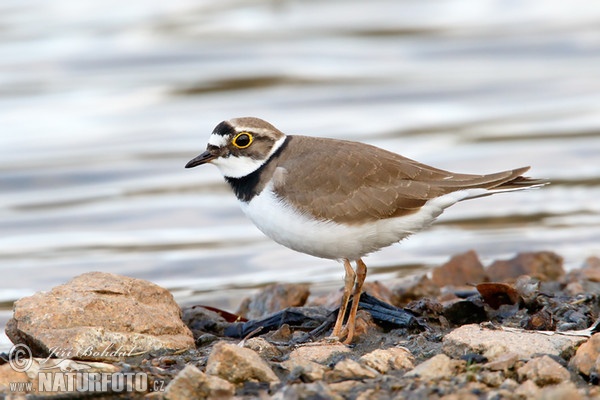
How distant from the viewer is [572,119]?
1461 cm

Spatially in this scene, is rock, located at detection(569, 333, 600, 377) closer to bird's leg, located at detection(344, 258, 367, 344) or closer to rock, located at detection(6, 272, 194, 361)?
bird's leg, located at detection(344, 258, 367, 344)

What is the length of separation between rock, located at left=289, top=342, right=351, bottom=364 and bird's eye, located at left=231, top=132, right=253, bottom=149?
1.60 meters

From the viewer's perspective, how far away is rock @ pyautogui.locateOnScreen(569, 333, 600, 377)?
5087 millimetres

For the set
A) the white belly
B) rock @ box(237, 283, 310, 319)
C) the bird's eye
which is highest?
the bird's eye

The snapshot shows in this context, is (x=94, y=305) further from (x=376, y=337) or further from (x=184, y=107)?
(x=184, y=107)

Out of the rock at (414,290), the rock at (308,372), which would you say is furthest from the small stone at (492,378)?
the rock at (414,290)

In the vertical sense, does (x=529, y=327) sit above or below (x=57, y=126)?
below

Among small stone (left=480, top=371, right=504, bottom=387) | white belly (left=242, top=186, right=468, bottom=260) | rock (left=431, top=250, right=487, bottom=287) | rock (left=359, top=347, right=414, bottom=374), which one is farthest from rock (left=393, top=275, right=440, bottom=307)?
small stone (left=480, top=371, right=504, bottom=387)

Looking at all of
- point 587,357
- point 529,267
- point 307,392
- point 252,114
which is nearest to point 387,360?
point 307,392

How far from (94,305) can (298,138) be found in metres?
1.82

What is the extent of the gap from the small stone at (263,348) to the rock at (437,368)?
3.38ft

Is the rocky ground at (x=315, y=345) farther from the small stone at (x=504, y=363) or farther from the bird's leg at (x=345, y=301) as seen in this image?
the bird's leg at (x=345, y=301)

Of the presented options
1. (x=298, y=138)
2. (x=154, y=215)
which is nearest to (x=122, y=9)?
(x=154, y=215)

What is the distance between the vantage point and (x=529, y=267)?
8.91 meters
